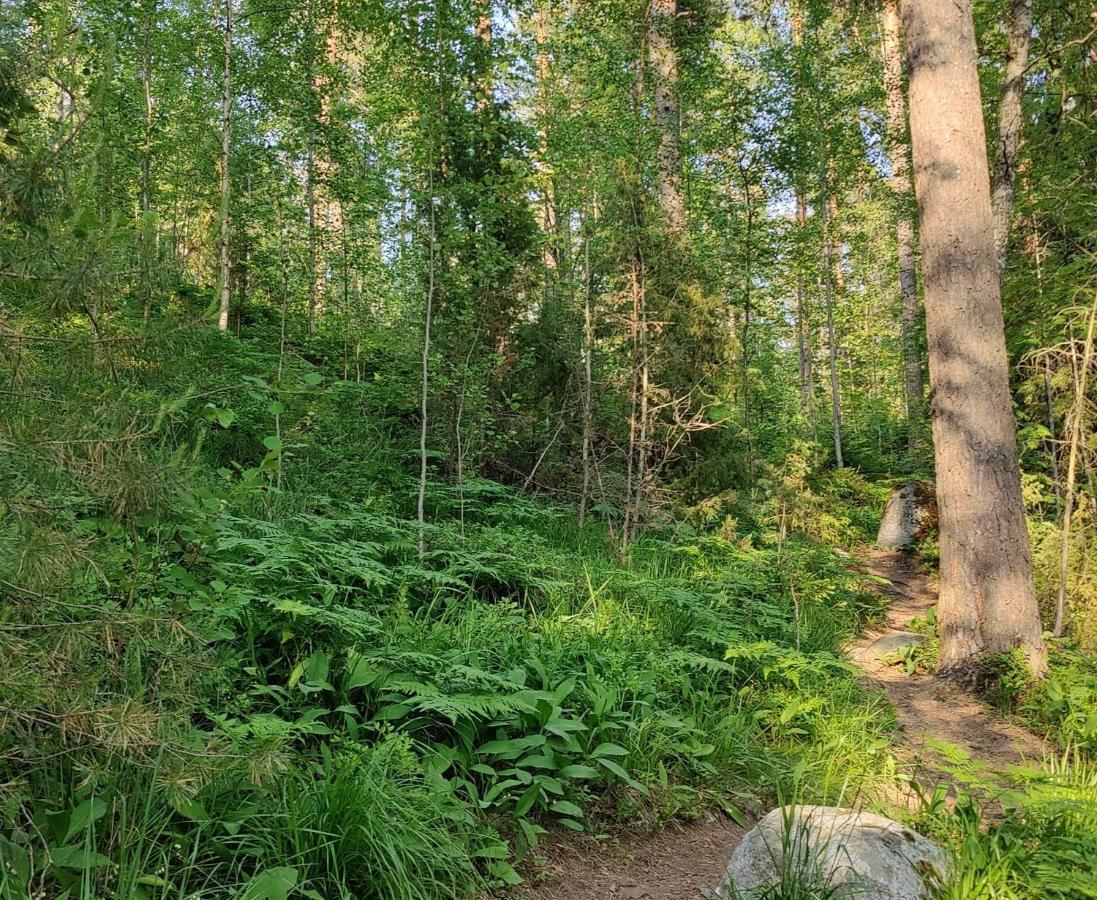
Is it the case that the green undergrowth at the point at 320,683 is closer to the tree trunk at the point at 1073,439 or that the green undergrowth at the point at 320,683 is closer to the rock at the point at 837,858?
the rock at the point at 837,858

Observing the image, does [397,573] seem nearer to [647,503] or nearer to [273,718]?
[273,718]

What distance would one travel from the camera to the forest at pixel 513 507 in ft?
7.14

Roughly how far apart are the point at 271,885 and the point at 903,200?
51.4ft

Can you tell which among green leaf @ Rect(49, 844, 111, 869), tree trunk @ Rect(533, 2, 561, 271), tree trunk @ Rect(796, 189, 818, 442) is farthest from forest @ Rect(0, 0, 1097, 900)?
tree trunk @ Rect(796, 189, 818, 442)

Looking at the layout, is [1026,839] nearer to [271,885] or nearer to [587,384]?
[271,885]

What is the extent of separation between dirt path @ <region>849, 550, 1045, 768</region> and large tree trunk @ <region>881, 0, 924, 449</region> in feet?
23.9

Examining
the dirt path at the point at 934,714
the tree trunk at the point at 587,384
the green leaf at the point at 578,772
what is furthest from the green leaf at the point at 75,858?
the tree trunk at the point at 587,384

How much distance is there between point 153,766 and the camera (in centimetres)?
221

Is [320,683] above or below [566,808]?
above

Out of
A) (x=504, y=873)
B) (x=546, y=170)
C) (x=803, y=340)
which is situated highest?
(x=803, y=340)

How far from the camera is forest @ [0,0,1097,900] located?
2.18 meters

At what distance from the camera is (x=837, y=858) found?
8.70ft

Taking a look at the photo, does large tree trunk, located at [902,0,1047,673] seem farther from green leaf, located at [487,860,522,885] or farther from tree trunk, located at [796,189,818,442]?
tree trunk, located at [796,189,818,442]

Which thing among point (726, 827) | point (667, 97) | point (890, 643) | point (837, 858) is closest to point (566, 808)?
point (726, 827)
